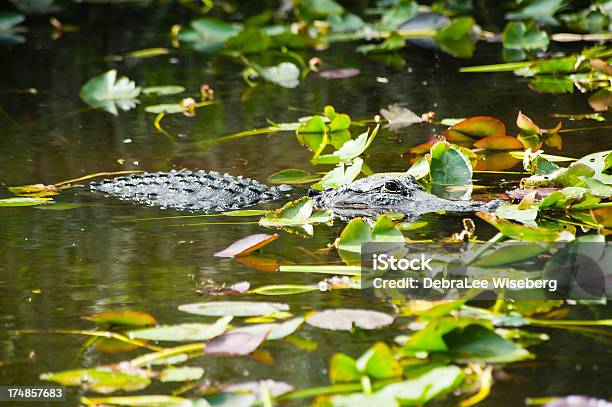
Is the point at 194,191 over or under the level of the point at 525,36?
under

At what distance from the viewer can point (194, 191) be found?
394 centimetres

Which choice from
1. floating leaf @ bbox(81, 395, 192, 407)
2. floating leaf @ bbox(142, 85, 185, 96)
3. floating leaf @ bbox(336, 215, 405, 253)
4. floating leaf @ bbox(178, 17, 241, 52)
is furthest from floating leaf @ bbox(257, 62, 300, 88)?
floating leaf @ bbox(81, 395, 192, 407)

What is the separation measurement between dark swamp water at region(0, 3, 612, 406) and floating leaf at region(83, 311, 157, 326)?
74 millimetres

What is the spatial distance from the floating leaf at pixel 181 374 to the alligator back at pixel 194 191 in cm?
150

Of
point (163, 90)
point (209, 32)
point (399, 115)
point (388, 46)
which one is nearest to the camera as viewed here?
point (399, 115)

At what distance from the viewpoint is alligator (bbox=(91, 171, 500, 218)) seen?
3.61 metres

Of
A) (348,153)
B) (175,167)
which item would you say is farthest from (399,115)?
(175,167)

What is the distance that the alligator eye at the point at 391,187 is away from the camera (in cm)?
365

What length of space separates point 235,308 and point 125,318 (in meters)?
0.28

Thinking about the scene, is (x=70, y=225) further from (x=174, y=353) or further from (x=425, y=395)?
(x=425, y=395)

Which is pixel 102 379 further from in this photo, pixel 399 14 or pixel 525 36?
pixel 399 14

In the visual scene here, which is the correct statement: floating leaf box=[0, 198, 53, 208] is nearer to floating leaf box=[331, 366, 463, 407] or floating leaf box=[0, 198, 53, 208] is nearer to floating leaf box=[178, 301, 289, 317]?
floating leaf box=[178, 301, 289, 317]

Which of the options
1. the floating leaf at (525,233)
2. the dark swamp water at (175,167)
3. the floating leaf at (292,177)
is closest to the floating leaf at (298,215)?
the dark swamp water at (175,167)

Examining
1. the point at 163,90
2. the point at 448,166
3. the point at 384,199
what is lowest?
the point at 384,199
